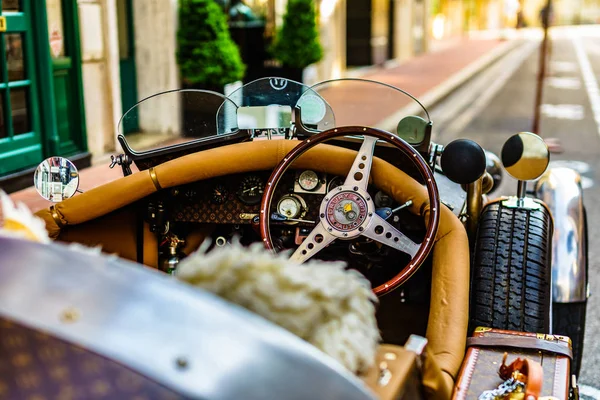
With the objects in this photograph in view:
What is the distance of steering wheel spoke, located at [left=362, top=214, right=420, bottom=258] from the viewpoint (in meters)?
2.89

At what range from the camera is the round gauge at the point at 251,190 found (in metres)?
3.21

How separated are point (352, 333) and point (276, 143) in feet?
5.12

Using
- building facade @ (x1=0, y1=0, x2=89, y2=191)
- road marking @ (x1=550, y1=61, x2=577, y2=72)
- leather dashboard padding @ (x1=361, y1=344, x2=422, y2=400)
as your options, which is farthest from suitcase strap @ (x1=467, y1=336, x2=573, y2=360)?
road marking @ (x1=550, y1=61, x2=577, y2=72)

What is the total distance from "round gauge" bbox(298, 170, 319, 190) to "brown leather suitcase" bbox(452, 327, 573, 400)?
2.73ft

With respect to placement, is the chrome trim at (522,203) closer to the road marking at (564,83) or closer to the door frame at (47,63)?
the door frame at (47,63)

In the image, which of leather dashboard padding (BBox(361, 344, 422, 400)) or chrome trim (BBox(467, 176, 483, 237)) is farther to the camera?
chrome trim (BBox(467, 176, 483, 237))

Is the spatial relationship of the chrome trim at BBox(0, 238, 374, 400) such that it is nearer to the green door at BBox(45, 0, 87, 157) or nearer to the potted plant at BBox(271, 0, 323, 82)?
the green door at BBox(45, 0, 87, 157)

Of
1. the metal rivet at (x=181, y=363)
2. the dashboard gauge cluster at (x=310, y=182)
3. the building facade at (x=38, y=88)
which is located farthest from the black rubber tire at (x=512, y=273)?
the building facade at (x=38, y=88)

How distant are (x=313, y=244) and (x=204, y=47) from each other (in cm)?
899

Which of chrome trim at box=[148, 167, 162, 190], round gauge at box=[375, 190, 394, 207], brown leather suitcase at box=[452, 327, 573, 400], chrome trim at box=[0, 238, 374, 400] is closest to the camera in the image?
chrome trim at box=[0, 238, 374, 400]

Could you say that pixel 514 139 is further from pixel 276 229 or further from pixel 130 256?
pixel 130 256

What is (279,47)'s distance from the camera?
1599 cm

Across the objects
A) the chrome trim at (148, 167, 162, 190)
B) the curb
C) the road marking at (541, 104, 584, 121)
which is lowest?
the road marking at (541, 104, 584, 121)

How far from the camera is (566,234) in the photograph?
3.94 m
